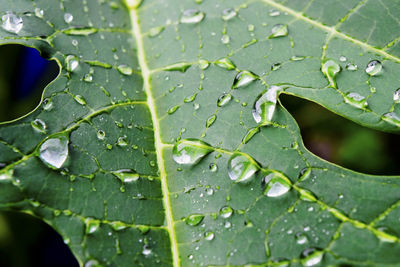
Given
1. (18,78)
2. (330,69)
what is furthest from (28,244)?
(330,69)

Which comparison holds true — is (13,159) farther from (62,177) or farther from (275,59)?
(275,59)

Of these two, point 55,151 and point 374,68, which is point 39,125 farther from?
point 374,68

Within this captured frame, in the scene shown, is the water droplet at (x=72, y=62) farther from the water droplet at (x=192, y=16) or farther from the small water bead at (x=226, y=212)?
the small water bead at (x=226, y=212)

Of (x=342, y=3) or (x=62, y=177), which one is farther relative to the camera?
(x=342, y=3)

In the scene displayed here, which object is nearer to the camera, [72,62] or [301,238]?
[301,238]

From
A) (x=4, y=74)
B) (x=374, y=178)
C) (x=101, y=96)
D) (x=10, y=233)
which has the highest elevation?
(x=101, y=96)

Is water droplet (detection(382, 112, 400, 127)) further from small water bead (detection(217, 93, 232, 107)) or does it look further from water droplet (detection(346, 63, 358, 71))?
small water bead (detection(217, 93, 232, 107))

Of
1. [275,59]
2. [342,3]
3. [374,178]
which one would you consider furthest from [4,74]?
[374,178]

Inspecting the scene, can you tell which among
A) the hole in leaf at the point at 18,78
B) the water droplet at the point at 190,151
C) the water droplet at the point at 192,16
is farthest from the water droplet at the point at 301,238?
the hole in leaf at the point at 18,78
